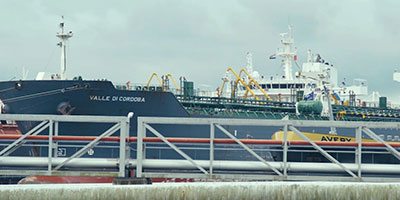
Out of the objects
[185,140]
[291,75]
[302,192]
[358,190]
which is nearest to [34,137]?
[185,140]

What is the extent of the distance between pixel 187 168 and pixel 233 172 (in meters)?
0.94

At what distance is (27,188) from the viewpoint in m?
10.9

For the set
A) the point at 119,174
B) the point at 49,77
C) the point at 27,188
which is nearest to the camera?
the point at 27,188

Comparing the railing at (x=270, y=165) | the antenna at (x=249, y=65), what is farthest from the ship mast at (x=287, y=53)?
the railing at (x=270, y=165)

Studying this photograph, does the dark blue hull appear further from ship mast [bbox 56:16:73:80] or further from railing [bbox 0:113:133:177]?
railing [bbox 0:113:133:177]

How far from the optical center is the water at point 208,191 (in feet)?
36.0

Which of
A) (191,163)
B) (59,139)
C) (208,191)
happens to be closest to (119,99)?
(59,139)

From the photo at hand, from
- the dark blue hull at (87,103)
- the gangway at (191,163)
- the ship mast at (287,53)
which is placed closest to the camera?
the gangway at (191,163)

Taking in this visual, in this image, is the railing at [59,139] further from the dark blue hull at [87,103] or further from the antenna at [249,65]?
the antenna at [249,65]

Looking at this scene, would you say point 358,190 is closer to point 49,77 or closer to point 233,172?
point 233,172

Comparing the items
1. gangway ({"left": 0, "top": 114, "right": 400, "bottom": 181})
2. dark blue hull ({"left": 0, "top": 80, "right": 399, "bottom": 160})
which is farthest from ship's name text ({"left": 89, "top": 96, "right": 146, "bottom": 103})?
gangway ({"left": 0, "top": 114, "right": 400, "bottom": 181})

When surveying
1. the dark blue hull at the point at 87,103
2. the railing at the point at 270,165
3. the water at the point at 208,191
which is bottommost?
the water at the point at 208,191

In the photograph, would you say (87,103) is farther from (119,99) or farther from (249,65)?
(249,65)

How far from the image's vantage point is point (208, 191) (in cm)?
1134
